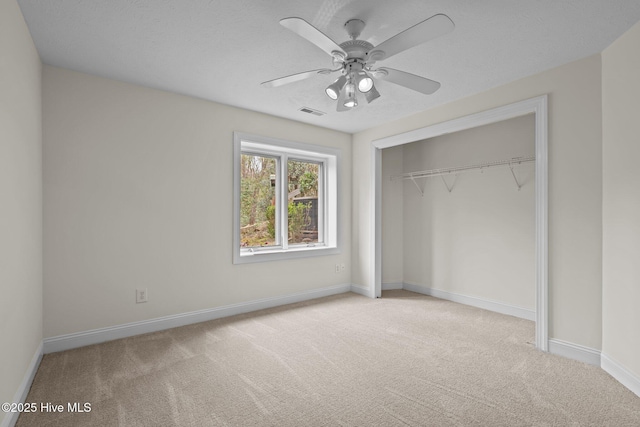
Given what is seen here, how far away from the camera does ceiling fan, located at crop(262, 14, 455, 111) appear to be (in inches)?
65.7

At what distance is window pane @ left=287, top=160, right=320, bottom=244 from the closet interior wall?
3.53 feet

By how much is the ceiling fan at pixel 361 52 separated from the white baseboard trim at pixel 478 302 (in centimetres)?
277

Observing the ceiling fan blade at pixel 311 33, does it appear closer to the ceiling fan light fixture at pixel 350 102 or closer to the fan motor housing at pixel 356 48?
the fan motor housing at pixel 356 48

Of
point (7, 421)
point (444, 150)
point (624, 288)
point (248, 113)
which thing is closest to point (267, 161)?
point (248, 113)

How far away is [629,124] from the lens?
7.26ft

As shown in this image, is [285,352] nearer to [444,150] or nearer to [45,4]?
[45,4]

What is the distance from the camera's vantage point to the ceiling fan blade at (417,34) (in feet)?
5.25

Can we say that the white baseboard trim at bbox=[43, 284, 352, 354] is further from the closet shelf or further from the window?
the closet shelf

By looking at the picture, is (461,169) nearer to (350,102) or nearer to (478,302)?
(478,302)

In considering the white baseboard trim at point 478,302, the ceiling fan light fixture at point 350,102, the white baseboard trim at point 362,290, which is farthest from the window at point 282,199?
the ceiling fan light fixture at point 350,102

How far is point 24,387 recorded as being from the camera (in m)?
2.03

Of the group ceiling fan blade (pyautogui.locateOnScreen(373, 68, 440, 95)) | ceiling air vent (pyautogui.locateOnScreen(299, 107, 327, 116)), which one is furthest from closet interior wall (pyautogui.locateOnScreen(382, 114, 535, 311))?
ceiling fan blade (pyautogui.locateOnScreen(373, 68, 440, 95))

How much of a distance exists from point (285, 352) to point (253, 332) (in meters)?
0.58

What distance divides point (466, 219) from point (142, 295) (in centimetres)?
384
